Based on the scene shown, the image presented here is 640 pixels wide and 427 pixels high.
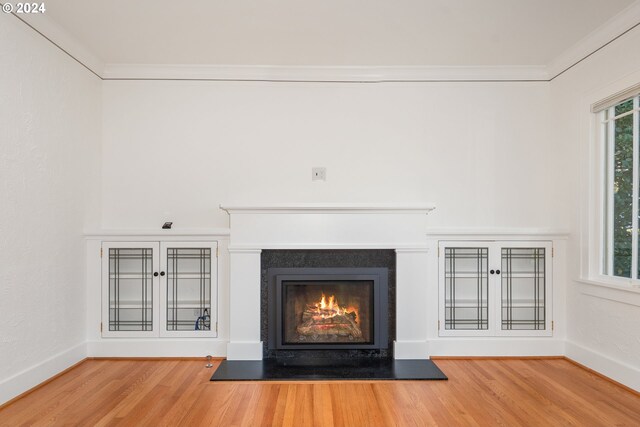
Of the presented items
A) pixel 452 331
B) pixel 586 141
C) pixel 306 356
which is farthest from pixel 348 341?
pixel 586 141

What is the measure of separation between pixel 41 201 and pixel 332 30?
240 cm

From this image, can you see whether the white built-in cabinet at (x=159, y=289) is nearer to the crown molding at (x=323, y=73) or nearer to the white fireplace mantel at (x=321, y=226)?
the white fireplace mantel at (x=321, y=226)

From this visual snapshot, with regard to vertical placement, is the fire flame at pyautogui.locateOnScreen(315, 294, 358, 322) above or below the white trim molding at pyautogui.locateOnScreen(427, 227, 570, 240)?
below

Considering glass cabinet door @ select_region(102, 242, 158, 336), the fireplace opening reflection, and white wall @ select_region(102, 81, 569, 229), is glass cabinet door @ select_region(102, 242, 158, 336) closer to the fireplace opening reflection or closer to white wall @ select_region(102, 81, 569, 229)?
white wall @ select_region(102, 81, 569, 229)

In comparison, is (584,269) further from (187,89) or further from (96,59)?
(96,59)

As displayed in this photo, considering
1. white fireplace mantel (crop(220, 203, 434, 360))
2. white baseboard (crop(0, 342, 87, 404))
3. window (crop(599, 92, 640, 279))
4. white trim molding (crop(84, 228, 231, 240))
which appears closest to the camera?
white baseboard (crop(0, 342, 87, 404))

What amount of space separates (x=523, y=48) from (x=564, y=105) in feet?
2.14

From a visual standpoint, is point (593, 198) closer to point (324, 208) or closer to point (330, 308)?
point (324, 208)

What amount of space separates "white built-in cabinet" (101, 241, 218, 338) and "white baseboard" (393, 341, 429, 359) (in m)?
1.53

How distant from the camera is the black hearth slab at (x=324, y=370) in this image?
9.55ft

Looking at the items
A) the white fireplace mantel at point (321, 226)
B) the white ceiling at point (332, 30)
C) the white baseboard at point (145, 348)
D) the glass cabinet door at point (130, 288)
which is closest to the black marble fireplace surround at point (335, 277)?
the white fireplace mantel at point (321, 226)

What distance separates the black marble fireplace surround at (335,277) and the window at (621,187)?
5.43ft

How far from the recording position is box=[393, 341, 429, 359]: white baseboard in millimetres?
3256

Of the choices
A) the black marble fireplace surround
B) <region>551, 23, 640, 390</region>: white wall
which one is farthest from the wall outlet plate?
<region>551, 23, 640, 390</region>: white wall
